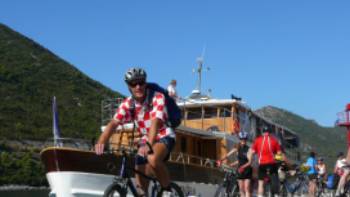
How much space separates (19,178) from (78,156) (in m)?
61.9

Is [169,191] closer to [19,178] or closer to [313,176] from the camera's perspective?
[313,176]

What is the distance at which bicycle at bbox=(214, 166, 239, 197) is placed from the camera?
1316cm

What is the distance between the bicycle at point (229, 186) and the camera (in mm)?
13164

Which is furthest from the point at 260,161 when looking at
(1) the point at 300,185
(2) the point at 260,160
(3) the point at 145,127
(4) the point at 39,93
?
(4) the point at 39,93

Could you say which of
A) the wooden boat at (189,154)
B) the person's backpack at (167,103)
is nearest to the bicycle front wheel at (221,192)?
the wooden boat at (189,154)

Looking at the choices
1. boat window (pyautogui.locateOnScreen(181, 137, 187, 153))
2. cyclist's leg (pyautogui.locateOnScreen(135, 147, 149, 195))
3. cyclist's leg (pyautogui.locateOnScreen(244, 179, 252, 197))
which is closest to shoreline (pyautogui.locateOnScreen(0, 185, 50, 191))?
boat window (pyautogui.locateOnScreen(181, 137, 187, 153))

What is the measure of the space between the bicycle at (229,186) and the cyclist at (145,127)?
20.3ft

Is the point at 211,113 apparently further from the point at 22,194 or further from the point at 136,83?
the point at 22,194

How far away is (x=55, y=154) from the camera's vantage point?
14758mm

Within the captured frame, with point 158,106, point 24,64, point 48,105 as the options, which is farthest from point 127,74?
point 24,64

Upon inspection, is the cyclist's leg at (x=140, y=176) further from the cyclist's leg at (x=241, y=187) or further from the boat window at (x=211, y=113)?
the boat window at (x=211, y=113)

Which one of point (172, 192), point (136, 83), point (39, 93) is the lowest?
point (172, 192)

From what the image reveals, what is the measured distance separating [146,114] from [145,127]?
0.58 ft

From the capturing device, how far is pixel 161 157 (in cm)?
674
